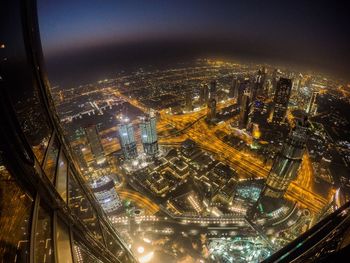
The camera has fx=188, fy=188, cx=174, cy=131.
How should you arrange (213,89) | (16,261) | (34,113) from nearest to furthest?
(16,261)
(34,113)
(213,89)

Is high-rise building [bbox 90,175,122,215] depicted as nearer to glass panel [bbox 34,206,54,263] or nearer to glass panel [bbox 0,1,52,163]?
glass panel [bbox 0,1,52,163]

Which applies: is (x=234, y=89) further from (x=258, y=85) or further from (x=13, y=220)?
(x=13, y=220)

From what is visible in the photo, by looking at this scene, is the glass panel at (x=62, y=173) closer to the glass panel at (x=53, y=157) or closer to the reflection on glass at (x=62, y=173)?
the reflection on glass at (x=62, y=173)

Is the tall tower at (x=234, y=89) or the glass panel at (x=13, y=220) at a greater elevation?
the glass panel at (x=13, y=220)

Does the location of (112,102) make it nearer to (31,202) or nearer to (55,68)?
(55,68)

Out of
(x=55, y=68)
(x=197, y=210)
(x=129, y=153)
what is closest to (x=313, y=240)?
(x=197, y=210)

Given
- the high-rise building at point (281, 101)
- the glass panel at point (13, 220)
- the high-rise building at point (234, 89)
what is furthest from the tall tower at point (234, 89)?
the glass panel at point (13, 220)

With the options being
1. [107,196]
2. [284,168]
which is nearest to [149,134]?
[107,196]
